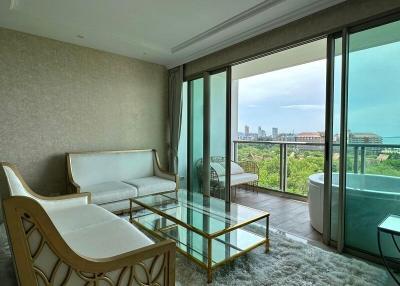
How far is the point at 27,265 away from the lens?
105 centimetres

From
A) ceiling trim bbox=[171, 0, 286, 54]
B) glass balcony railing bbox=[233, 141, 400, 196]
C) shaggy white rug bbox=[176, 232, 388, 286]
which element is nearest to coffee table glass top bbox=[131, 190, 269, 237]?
shaggy white rug bbox=[176, 232, 388, 286]

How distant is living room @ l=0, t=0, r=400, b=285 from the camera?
181 cm

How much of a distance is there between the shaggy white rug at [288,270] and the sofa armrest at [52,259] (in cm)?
68

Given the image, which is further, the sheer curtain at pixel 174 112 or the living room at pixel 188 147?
the sheer curtain at pixel 174 112

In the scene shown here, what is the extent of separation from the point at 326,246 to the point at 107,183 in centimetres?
298

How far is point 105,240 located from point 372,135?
8.06 ft

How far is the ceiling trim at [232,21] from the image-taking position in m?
2.48

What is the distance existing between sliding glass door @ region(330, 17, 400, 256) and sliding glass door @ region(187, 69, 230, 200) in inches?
64.0

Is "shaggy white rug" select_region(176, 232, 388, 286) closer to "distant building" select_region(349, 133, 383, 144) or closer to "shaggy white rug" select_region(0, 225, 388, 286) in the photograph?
"shaggy white rug" select_region(0, 225, 388, 286)

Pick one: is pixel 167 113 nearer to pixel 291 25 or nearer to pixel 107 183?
pixel 107 183

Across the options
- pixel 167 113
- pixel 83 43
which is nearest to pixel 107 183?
pixel 167 113

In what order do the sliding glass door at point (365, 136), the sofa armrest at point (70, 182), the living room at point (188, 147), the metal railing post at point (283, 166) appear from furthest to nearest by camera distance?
the metal railing post at point (283, 166) < the sofa armrest at point (70, 182) < the sliding glass door at point (365, 136) < the living room at point (188, 147)

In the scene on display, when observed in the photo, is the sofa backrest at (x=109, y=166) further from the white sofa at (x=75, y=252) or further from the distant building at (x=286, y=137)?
the distant building at (x=286, y=137)

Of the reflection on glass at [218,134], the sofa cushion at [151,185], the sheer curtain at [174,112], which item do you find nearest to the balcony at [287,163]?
the reflection on glass at [218,134]
